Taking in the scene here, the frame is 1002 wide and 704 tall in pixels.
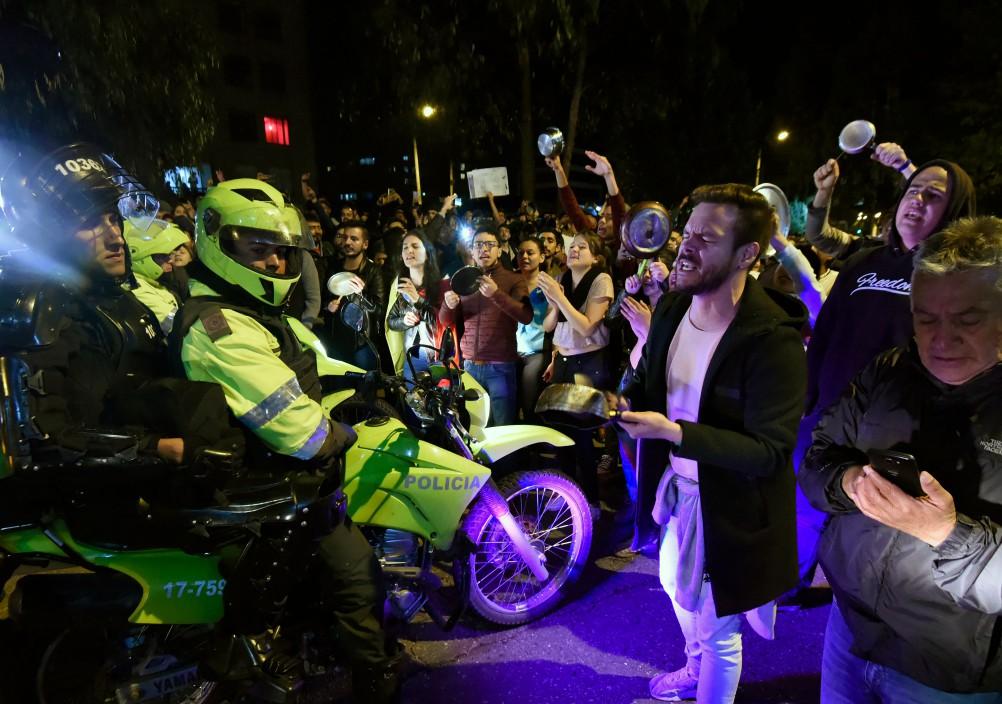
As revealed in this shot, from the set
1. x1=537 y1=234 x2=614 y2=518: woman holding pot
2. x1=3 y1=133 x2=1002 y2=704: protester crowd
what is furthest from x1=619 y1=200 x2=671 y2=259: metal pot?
x1=537 y1=234 x2=614 y2=518: woman holding pot

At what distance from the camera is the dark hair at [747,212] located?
2000 millimetres

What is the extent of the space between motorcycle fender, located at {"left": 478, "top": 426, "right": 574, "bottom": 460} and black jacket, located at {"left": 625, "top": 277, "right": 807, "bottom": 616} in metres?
1.29

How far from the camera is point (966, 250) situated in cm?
140

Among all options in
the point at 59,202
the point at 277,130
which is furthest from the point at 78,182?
the point at 277,130

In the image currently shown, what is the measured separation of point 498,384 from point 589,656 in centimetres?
216

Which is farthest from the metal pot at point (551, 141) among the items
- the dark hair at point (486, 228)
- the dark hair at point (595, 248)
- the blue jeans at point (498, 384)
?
the blue jeans at point (498, 384)

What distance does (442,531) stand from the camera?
9.64 feet

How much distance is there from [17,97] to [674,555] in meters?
7.69

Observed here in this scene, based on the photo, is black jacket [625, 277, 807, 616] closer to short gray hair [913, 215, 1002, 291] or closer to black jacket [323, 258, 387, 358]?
short gray hair [913, 215, 1002, 291]

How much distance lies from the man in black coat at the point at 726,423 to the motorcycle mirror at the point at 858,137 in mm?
1842

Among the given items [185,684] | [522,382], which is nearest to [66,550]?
[185,684]

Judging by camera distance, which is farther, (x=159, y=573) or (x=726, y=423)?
(x=159, y=573)

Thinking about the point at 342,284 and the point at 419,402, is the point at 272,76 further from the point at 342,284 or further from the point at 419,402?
the point at 419,402

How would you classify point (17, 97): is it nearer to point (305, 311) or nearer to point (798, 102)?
point (305, 311)
